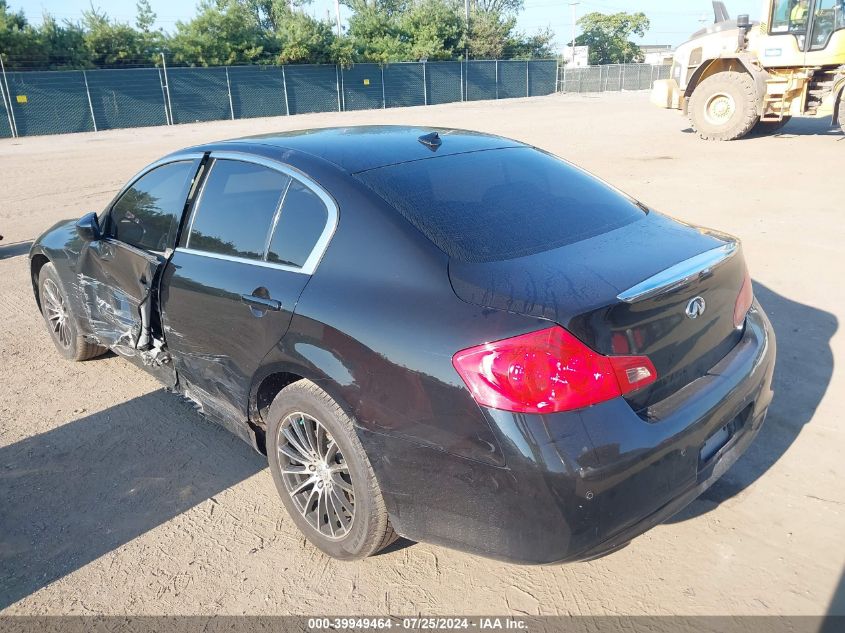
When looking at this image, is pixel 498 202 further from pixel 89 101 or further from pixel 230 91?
pixel 230 91

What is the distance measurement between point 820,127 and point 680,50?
4.39 metres

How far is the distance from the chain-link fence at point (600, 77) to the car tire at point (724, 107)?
37.4 meters

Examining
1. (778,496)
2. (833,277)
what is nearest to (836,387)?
(778,496)

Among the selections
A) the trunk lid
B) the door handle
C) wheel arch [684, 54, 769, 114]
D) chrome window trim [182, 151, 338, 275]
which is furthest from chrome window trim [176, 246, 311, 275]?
wheel arch [684, 54, 769, 114]

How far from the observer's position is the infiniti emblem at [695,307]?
7.75 ft

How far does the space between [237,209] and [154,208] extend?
0.82 metres

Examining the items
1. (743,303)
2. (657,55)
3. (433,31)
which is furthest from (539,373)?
(657,55)

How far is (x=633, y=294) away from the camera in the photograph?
2.22m

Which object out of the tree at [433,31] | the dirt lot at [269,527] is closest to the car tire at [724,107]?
the dirt lot at [269,527]

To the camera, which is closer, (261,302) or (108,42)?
(261,302)

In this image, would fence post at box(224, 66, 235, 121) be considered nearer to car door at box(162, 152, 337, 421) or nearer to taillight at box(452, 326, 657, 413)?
car door at box(162, 152, 337, 421)

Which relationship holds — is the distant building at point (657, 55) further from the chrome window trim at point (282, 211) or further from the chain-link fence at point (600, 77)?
the chrome window trim at point (282, 211)

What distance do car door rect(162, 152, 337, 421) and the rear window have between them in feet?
1.23

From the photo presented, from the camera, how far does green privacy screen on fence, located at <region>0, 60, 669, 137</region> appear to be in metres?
29.3
